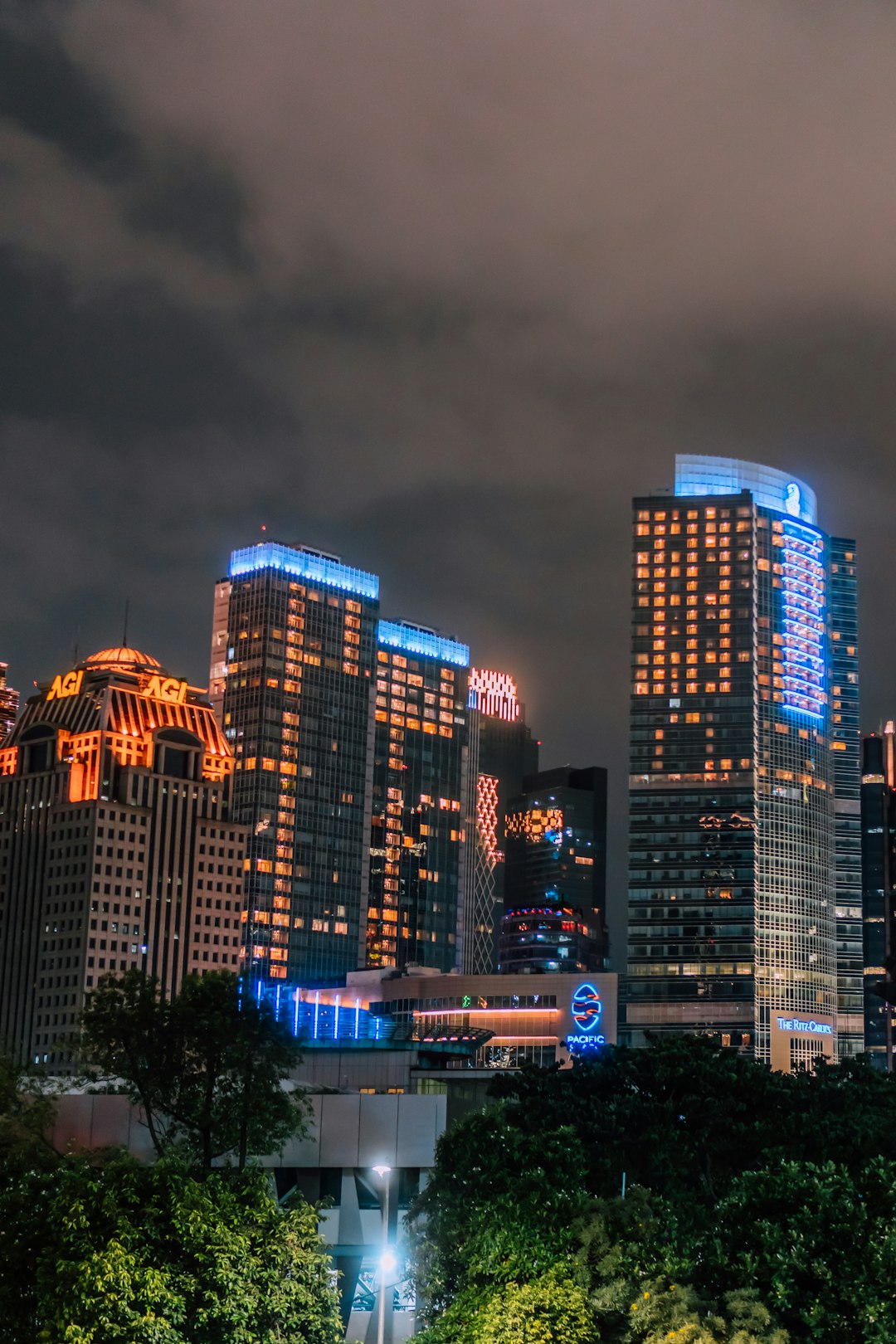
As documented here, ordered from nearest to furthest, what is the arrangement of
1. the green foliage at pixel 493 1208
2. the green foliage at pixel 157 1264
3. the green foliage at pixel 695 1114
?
1. the green foliage at pixel 157 1264
2. the green foliage at pixel 493 1208
3. the green foliage at pixel 695 1114

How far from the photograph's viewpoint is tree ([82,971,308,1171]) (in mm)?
93812

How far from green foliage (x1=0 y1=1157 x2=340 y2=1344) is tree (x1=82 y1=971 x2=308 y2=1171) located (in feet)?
68.0

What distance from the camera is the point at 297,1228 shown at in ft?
228

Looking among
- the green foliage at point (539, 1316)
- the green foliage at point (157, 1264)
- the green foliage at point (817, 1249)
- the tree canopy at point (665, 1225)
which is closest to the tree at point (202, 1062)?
the tree canopy at point (665, 1225)

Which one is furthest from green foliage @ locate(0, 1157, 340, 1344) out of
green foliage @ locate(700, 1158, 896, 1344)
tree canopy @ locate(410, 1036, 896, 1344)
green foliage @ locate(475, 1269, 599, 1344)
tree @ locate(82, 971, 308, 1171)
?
tree @ locate(82, 971, 308, 1171)

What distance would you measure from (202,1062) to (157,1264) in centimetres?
3351

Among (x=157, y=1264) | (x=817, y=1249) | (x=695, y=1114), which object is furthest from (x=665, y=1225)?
(x=695, y=1114)

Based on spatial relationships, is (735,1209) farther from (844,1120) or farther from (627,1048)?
(627,1048)

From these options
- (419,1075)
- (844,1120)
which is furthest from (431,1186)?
(419,1075)

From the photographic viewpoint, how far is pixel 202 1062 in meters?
100

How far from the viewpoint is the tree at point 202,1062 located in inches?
3693

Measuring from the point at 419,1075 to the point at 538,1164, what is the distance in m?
63.9

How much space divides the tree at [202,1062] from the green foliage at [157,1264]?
68.0 ft

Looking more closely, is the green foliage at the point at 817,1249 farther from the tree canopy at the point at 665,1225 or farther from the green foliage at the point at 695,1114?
the green foliage at the point at 695,1114
